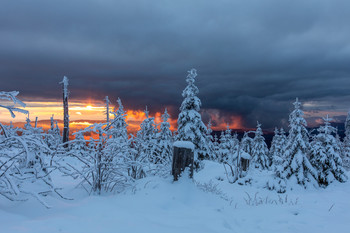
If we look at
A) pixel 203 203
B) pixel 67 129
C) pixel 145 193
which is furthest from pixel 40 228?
pixel 67 129

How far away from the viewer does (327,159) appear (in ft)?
58.6

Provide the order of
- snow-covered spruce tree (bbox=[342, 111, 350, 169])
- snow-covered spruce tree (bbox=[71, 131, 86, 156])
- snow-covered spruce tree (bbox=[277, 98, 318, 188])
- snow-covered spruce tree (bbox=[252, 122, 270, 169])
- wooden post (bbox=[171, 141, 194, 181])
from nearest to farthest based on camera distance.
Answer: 1. snow-covered spruce tree (bbox=[71, 131, 86, 156])
2. wooden post (bbox=[171, 141, 194, 181])
3. snow-covered spruce tree (bbox=[277, 98, 318, 188])
4. snow-covered spruce tree (bbox=[252, 122, 270, 169])
5. snow-covered spruce tree (bbox=[342, 111, 350, 169])

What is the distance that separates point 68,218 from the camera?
374 cm

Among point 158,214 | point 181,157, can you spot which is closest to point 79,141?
point 158,214

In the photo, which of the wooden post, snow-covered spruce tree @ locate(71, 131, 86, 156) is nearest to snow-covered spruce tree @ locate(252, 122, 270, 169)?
the wooden post

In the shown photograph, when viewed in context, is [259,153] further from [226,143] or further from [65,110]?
[65,110]

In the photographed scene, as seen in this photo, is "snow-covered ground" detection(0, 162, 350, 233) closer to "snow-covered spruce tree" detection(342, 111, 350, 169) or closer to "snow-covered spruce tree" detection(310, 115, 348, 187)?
"snow-covered spruce tree" detection(310, 115, 348, 187)

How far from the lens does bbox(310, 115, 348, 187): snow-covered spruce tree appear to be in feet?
58.0

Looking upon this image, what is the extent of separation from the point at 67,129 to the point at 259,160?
23.3 meters

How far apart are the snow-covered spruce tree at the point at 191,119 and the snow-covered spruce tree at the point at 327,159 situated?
8.34 m

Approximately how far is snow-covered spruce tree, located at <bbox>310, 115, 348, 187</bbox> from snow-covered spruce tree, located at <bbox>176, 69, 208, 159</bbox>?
834 centimetres

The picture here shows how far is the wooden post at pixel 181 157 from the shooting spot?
6219 millimetres

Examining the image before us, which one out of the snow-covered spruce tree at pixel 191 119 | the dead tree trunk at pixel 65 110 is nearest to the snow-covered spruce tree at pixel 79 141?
the snow-covered spruce tree at pixel 191 119

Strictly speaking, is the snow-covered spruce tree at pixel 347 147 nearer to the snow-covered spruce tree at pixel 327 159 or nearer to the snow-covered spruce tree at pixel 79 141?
the snow-covered spruce tree at pixel 327 159
